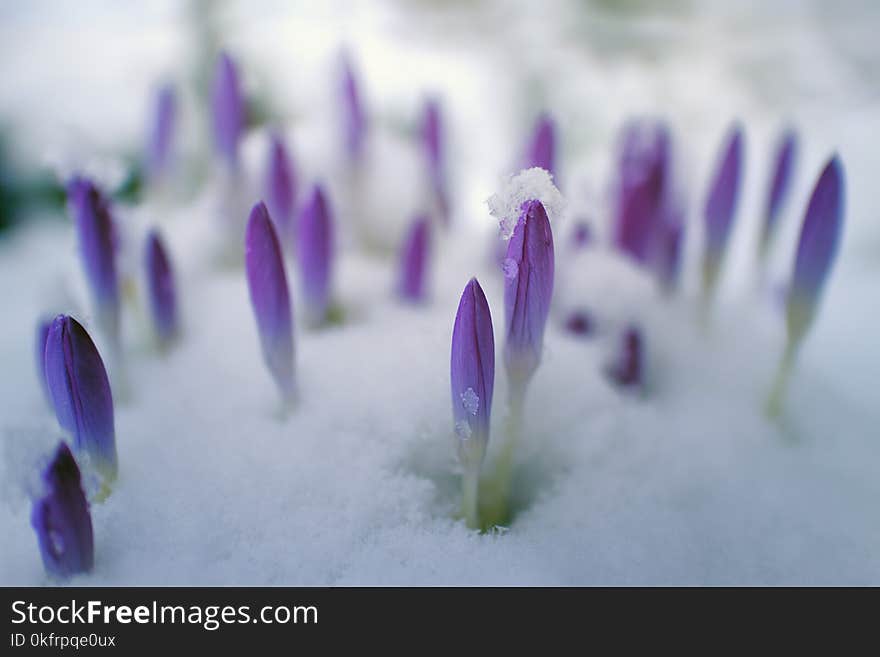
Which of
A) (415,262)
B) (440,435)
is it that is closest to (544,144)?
(415,262)

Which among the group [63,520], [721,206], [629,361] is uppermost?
[721,206]

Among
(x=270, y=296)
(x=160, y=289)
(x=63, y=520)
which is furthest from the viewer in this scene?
(x=160, y=289)

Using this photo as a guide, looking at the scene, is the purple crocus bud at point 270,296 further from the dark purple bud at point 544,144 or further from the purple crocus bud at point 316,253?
the dark purple bud at point 544,144

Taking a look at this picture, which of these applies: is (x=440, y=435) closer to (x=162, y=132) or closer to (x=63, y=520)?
(x=63, y=520)

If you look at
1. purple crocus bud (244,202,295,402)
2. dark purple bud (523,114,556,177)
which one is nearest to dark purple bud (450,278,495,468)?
purple crocus bud (244,202,295,402)

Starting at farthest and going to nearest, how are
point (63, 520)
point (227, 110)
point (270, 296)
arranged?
1. point (227, 110)
2. point (270, 296)
3. point (63, 520)

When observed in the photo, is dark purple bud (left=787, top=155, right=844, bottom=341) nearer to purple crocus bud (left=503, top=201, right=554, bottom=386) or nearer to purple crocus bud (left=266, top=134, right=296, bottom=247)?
purple crocus bud (left=503, top=201, right=554, bottom=386)
